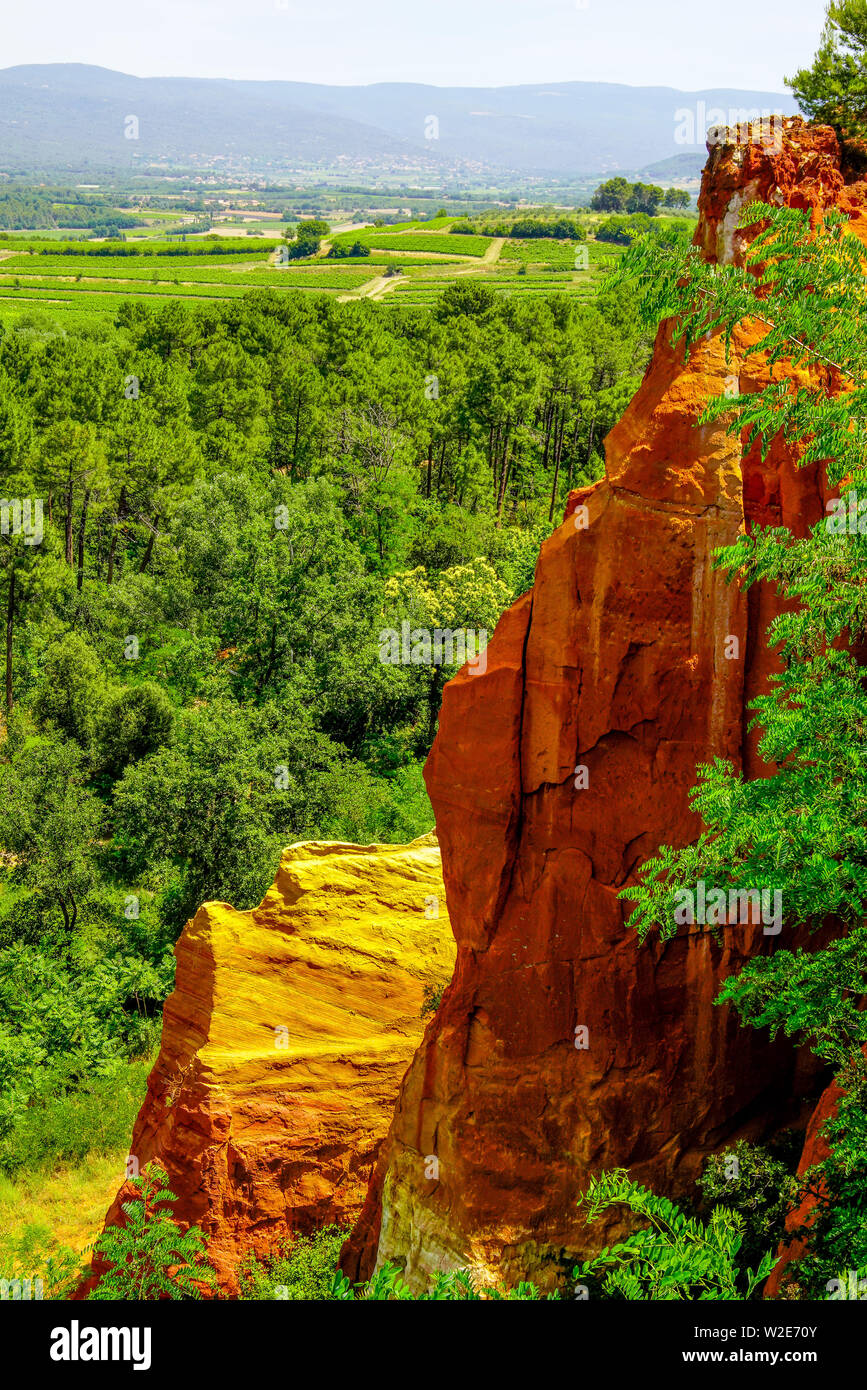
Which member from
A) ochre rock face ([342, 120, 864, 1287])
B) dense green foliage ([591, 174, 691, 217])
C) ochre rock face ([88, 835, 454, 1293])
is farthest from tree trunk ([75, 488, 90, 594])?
dense green foliage ([591, 174, 691, 217])

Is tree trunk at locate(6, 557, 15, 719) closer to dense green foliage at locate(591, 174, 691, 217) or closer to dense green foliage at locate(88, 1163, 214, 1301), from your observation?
dense green foliage at locate(88, 1163, 214, 1301)

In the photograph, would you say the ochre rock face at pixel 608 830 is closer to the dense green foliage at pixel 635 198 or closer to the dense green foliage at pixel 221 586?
the dense green foliage at pixel 221 586

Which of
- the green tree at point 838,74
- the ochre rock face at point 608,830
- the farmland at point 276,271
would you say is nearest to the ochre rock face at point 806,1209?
the ochre rock face at point 608,830

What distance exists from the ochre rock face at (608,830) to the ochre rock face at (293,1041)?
4.09m

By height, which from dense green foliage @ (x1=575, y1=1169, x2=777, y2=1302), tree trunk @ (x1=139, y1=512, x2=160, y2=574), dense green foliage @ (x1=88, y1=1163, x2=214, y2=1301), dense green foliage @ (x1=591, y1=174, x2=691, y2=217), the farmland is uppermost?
dense green foliage @ (x1=591, y1=174, x2=691, y2=217)

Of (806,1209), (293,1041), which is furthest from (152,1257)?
(806,1209)

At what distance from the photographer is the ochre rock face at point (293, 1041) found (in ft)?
56.7

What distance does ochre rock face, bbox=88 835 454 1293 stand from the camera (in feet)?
56.7

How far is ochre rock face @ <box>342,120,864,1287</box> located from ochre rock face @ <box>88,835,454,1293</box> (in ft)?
13.4

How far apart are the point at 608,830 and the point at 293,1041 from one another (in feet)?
27.7

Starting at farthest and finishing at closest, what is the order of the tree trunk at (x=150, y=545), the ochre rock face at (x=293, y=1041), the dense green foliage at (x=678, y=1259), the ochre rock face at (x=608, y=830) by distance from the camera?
the tree trunk at (x=150, y=545) < the ochre rock face at (x=293, y=1041) < the ochre rock face at (x=608, y=830) < the dense green foliage at (x=678, y=1259)

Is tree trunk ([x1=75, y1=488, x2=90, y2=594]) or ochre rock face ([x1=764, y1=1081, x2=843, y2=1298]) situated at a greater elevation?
tree trunk ([x1=75, y1=488, x2=90, y2=594])

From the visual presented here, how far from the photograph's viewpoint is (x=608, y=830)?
12961 mm
